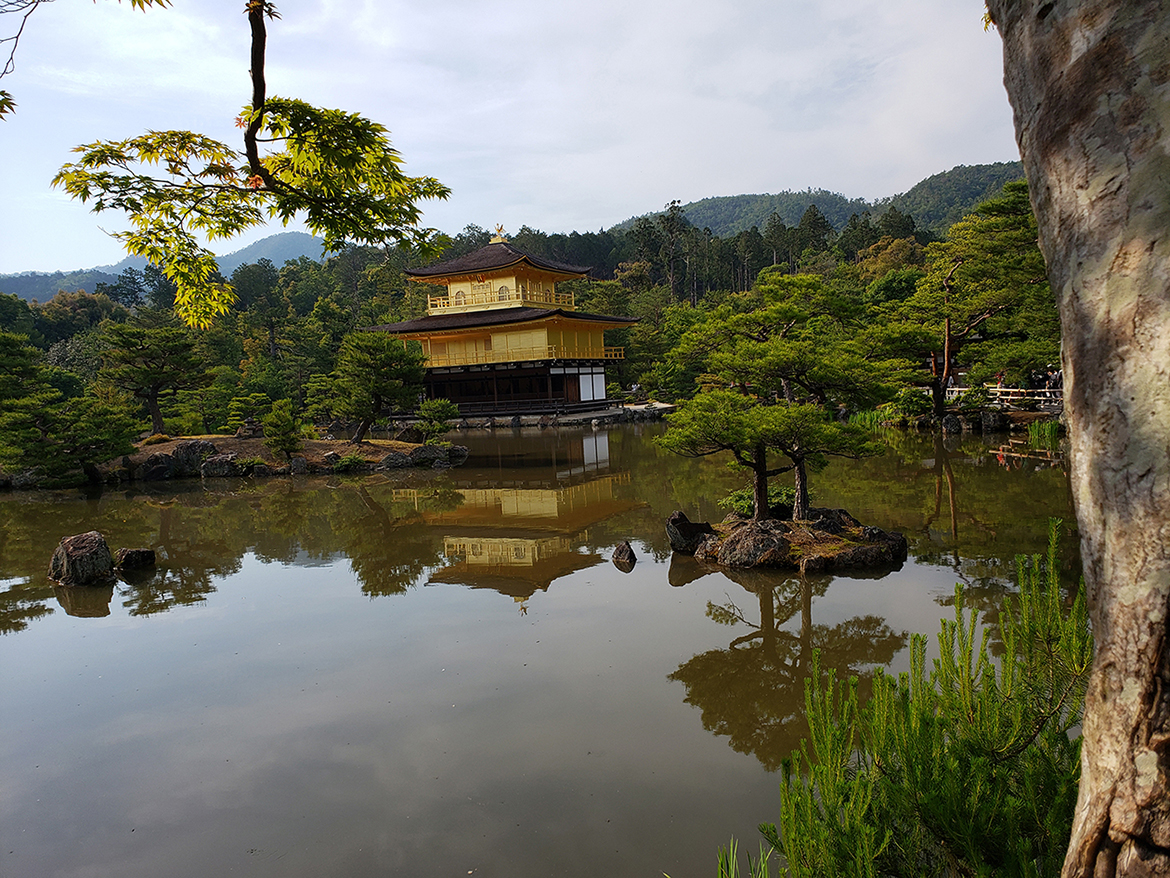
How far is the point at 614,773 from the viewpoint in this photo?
11.1ft

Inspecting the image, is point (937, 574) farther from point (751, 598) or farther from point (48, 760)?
point (48, 760)

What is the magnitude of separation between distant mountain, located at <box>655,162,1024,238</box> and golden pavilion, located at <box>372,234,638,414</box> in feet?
150

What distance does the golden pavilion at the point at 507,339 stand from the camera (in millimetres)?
25219

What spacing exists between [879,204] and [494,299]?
10264 centimetres

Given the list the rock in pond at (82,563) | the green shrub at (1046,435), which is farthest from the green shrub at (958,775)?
the green shrub at (1046,435)

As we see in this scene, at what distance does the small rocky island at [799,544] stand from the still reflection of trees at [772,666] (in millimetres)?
648

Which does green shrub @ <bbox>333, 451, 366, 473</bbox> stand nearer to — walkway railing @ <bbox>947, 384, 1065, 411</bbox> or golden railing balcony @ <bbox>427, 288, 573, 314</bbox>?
golden railing balcony @ <bbox>427, 288, 573, 314</bbox>

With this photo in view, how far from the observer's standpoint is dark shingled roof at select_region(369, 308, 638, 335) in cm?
2439

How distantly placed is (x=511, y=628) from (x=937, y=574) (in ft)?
12.7

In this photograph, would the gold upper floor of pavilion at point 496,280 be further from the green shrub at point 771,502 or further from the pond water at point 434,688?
the green shrub at point 771,502

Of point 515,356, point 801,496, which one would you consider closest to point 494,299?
point 515,356

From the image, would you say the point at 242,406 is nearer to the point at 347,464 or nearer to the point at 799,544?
the point at 347,464

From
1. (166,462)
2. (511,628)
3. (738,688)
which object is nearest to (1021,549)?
(738,688)

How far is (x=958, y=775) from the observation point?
6.53ft
